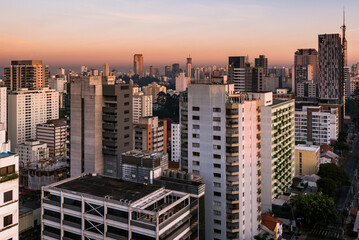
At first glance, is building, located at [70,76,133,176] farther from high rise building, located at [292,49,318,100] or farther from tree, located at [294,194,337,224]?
high rise building, located at [292,49,318,100]

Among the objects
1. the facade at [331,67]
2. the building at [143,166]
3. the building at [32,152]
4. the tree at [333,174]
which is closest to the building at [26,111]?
the building at [32,152]

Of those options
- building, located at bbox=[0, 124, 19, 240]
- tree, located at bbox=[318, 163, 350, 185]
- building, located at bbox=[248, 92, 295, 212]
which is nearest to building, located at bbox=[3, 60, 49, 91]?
building, located at bbox=[248, 92, 295, 212]

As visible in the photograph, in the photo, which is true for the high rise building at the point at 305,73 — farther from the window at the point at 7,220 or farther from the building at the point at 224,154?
the window at the point at 7,220

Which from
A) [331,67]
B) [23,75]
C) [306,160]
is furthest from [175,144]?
[331,67]

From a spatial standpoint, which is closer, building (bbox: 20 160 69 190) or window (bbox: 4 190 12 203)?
window (bbox: 4 190 12 203)

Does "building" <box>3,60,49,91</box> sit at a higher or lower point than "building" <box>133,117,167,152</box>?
higher

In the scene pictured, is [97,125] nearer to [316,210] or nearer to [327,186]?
[316,210]
